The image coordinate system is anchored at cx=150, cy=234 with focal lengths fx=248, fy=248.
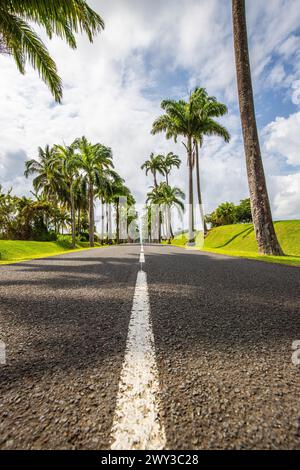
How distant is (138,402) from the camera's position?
A: 36.3 inches

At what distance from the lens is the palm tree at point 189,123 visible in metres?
23.3

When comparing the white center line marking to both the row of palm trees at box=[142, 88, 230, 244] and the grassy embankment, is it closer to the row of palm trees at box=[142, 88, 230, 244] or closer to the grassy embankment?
the grassy embankment

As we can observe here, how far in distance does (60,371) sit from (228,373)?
77cm

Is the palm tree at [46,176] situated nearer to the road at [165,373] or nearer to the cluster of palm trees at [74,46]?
the cluster of palm trees at [74,46]

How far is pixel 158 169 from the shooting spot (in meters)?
50.9

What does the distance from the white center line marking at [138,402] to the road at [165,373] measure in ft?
0.04

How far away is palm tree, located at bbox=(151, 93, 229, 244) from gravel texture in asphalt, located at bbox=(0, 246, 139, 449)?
21.7 metres

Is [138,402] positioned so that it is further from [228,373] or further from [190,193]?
[190,193]

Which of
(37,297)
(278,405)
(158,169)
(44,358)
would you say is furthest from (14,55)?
(158,169)

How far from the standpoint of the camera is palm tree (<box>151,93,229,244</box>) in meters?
23.3

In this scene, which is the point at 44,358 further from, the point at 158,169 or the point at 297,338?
the point at 158,169

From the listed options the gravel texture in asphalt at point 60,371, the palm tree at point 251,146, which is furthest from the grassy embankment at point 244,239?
the gravel texture in asphalt at point 60,371

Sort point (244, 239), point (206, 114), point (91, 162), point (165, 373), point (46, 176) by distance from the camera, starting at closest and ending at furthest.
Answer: point (165, 373) → point (244, 239) → point (206, 114) → point (91, 162) → point (46, 176)

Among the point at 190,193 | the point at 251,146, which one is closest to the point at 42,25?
the point at 251,146
